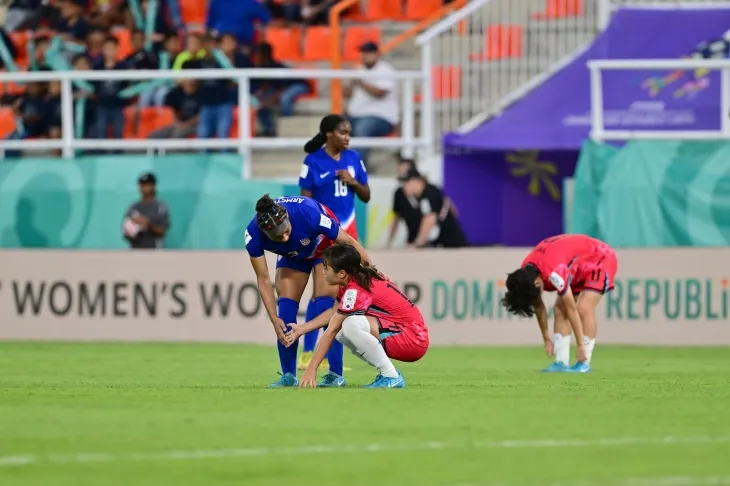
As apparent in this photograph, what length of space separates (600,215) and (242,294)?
15.8 feet

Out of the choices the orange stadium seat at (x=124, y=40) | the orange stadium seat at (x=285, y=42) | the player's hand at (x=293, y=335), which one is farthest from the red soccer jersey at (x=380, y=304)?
the orange stadium seat at (x=124, y=40)

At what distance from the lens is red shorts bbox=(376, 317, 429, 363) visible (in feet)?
40.7

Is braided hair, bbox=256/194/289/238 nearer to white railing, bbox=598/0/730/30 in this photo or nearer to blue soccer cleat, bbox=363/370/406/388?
blue soccer cleat, bbox=363/370/406/388

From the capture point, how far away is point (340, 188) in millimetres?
15188

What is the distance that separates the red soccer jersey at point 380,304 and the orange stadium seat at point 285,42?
14162mm

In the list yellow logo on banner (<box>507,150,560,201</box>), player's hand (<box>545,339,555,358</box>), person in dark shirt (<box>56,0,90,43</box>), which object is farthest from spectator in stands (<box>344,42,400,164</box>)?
player's hand (<box>545,339,555,358</box>)

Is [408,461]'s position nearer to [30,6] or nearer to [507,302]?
[507,302]

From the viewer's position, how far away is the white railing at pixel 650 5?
2470 cm

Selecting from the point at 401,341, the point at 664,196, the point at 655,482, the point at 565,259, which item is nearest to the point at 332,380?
the point at 401,341

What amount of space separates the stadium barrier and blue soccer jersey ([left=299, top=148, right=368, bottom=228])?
5.42 metres

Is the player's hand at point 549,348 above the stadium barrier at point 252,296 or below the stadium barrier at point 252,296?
above

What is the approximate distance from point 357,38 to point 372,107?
2.74 meters

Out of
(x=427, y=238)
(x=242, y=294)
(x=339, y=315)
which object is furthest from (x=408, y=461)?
(x=427, y=238)

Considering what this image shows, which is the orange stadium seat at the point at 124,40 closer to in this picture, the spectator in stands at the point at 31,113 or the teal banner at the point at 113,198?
the spectator in stands at the point at 31,113
